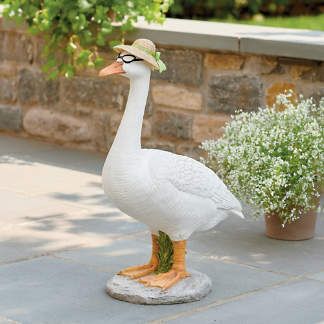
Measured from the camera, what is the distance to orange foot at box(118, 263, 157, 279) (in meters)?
4.70

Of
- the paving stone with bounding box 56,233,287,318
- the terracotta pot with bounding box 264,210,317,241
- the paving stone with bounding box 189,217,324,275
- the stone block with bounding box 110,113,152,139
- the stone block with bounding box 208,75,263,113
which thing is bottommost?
the paving stone with bounding box 56,233,287,318

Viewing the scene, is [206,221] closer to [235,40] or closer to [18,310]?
[18,310]

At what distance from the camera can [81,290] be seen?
4730 mm

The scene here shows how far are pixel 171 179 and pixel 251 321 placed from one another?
0.73m

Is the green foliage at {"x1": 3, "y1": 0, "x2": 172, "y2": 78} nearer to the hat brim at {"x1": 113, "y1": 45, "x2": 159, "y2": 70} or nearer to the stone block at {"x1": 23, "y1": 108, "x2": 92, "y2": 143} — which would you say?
the stone block at {"x1": 23, "y1": 108, "x2": 92, "y2": 143}

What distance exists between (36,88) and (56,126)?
0.39m

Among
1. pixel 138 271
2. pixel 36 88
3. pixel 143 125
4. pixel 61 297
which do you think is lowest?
pixel 61 297

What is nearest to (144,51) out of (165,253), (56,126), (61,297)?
(165,253)

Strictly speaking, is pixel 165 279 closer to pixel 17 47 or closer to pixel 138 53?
pixel 138 53

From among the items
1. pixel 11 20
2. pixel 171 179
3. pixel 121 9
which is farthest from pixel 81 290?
pixel 11 20

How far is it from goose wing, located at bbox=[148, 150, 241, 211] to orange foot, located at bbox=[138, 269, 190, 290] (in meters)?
0.38

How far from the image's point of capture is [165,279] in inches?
181

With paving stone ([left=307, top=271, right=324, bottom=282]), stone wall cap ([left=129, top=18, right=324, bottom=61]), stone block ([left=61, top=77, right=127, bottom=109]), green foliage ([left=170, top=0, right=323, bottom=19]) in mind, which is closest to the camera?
paving stone ([left=307, top=271, right=324, bottom=282])

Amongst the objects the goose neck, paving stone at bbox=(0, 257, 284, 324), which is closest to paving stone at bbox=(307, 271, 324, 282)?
paving stone at bbox=(0, 257, 284, 324)
